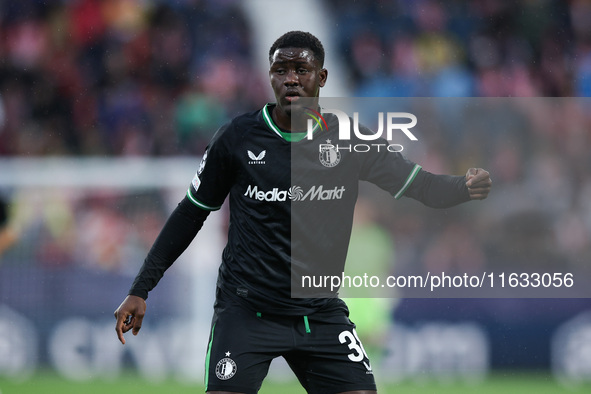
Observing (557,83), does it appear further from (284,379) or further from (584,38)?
(284,379)

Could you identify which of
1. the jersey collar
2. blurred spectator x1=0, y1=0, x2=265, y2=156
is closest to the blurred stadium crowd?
blurred spectator x1=0, y1=0, x2=265, y2=156

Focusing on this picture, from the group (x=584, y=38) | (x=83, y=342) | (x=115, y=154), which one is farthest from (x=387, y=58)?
(x=83, y=342)

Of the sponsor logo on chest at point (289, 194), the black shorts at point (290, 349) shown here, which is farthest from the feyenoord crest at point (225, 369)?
the sponsor logo on chest at point (289, 194)

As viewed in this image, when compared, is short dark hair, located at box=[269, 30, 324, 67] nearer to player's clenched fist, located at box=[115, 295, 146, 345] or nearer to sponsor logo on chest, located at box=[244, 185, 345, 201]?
sponsor logo on chest, located at box=[244, 185, 345, 201]

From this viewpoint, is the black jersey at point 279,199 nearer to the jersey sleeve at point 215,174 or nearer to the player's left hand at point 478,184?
the jersey sleeve at point 215,174

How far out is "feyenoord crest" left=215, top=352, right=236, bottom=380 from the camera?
13.9 ft

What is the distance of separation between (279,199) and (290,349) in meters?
0.69

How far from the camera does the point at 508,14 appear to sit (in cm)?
1279

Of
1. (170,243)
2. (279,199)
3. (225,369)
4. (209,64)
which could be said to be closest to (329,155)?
(279,199)

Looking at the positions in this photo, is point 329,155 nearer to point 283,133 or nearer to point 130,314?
point 283,133

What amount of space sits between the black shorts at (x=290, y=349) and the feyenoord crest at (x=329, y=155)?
0.73 meters

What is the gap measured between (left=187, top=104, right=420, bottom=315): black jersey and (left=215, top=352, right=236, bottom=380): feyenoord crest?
0.93 feet

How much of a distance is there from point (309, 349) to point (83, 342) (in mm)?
5586

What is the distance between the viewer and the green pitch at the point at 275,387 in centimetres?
875
